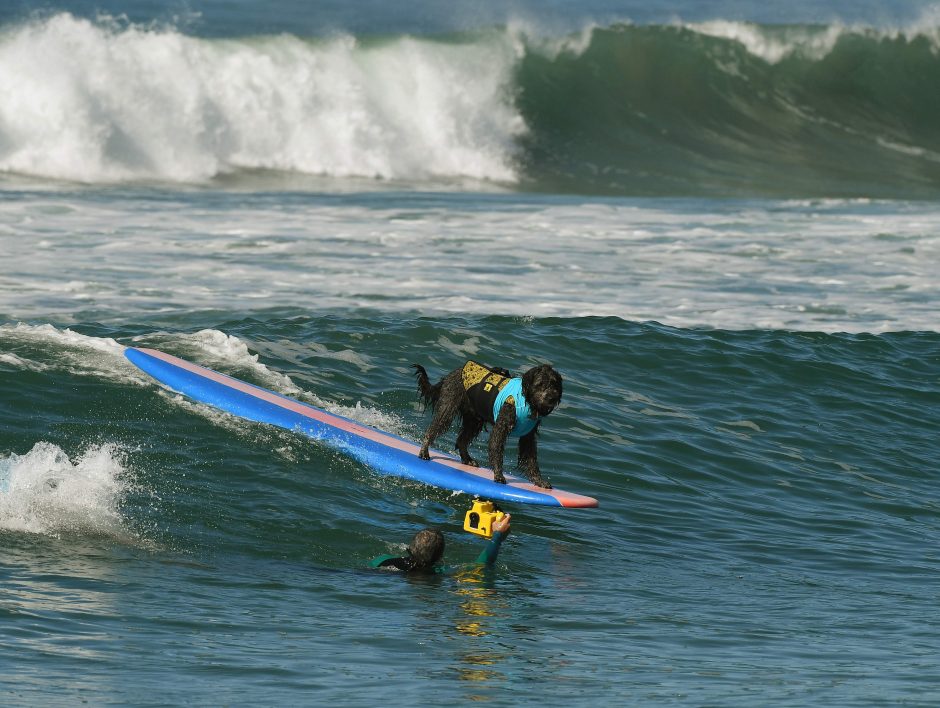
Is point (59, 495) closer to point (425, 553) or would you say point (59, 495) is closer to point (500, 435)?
point (425, 553)

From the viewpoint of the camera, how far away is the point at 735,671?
23.7 ft

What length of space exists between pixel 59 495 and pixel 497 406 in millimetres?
3147

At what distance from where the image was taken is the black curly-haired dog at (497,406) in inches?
404

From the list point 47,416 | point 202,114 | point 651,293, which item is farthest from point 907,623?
point 202,114

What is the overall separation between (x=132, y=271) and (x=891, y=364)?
944cm

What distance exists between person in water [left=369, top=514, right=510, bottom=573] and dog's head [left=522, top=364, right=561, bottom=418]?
130 cm

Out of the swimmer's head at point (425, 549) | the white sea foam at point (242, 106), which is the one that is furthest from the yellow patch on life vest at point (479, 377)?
the white sea foam at point (242, 106)

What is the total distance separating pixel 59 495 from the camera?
31.2 ft

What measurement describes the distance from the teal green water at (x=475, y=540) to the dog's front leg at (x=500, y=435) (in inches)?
16.1

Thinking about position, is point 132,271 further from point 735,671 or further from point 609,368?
point 735,671

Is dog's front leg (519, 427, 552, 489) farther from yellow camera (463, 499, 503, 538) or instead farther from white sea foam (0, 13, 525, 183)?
white sea foam (0, 13, 525, 183)

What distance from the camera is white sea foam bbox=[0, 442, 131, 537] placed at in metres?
9.21

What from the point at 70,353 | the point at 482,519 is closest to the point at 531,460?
the point at 482,519

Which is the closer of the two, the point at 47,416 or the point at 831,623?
the point at 831,623
